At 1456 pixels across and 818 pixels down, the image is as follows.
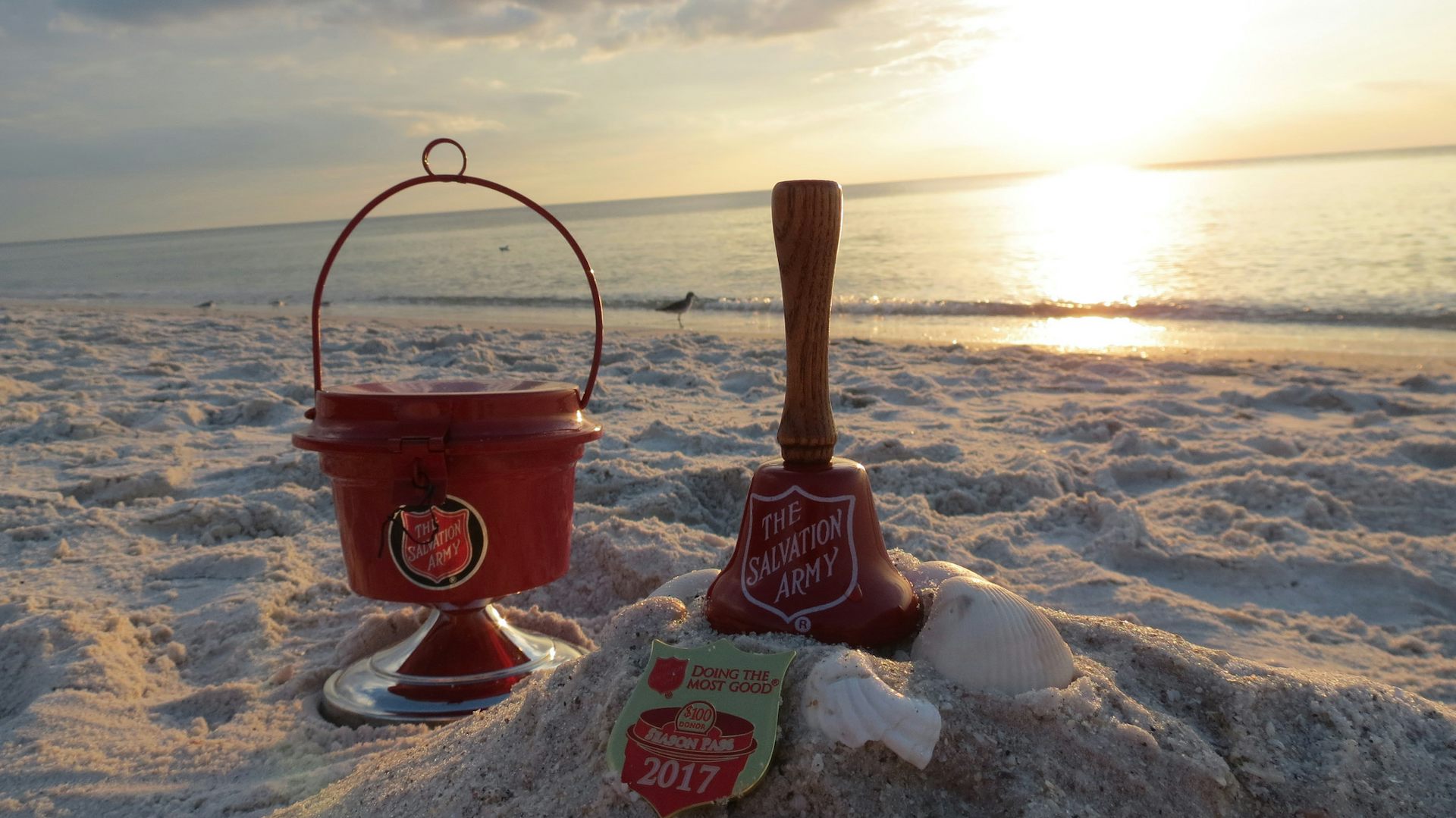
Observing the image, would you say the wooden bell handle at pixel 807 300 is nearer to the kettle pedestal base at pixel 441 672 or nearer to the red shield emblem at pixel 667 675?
the red shield emblem at pixel 667 675

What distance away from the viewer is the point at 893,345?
718cm

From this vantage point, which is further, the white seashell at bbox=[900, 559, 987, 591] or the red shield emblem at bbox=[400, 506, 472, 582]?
the red shield emblem at bbox=[400, 506, 472, 582]

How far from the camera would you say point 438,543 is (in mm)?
1998

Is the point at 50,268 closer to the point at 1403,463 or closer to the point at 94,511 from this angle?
the point at 94,511

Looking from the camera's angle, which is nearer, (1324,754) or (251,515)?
(1324,754)

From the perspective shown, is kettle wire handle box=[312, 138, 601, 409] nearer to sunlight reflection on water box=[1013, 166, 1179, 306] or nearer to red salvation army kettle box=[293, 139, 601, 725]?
red salvation army kettle box=[293, 139, 601, 725]

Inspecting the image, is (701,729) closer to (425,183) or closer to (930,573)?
(930,573)

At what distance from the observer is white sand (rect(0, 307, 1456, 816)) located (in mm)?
1185

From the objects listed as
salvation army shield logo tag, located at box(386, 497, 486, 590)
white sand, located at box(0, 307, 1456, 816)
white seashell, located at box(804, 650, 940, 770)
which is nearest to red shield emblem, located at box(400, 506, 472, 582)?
salvation army shield logo tag, located at box(386, 497, 486, 590)

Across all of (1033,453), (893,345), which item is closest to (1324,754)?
(1033,453)

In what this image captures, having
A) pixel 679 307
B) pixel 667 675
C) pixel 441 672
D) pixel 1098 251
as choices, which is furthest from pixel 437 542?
pixel 1098 251

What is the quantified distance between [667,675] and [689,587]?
13.9 inches

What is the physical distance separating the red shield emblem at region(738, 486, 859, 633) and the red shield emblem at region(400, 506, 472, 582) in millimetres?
885

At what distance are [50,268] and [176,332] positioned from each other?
26129mm
